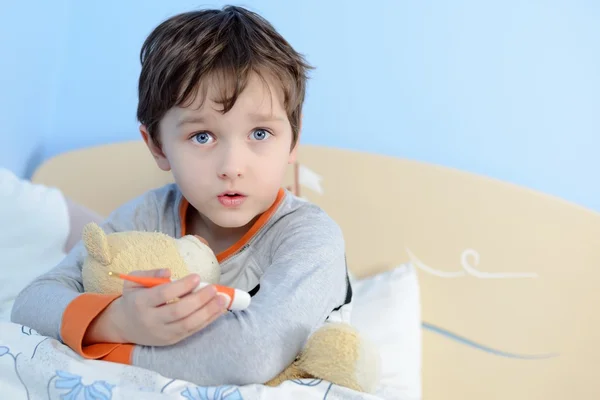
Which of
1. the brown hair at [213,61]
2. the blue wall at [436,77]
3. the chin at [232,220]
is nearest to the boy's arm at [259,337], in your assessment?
the chin at [232,220]

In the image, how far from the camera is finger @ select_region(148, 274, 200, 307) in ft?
2.19

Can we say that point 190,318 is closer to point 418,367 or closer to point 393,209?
point 418,367

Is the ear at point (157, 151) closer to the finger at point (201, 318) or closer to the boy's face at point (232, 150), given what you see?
the boy's face at point (232, 150)

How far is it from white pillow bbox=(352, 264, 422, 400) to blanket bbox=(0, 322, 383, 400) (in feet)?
1.10

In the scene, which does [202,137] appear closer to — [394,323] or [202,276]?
[202,276]

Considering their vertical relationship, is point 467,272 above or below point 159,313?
below

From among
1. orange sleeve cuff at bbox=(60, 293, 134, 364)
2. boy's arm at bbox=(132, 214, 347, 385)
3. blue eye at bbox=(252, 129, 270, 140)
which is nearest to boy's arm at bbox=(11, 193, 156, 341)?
orange sleeve cuff at bbox=(60, 293, 134, 364)

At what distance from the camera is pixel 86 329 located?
78 centimetres

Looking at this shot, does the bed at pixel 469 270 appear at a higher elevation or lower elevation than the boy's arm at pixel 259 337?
lower

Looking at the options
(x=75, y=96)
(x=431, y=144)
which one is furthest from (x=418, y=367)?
(x=75, y=96)

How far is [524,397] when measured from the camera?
130 cm

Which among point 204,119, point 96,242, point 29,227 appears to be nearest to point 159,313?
point 96,242

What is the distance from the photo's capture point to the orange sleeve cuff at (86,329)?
0.76 metres

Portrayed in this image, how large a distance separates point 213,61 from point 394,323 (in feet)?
1.86
